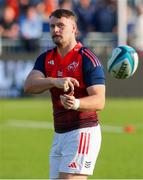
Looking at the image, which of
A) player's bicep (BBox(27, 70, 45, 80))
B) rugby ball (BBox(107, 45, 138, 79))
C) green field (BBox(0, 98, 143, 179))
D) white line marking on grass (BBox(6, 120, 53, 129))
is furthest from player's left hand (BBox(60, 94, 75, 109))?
white line marking on grass (BBox(6, 120, 53, 129))

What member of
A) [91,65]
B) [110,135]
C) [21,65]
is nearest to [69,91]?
[91,65]

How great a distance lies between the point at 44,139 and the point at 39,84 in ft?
34.0

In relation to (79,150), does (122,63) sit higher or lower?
higher

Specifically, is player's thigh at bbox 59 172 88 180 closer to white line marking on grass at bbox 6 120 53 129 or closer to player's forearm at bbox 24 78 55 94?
player's forearm at bbox 24 78 55 94

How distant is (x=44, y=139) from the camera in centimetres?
1798

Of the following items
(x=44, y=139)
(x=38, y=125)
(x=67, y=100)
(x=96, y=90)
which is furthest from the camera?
(x=38, y=125)

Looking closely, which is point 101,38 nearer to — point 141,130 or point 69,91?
point 141,130

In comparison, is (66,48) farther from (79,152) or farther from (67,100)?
(79,152)

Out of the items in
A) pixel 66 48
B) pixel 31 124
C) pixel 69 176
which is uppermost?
pixel 66 48

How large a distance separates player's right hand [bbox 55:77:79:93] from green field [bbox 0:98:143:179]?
18.8 ft

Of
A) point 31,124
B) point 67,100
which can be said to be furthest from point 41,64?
point 31,124

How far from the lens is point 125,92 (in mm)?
26375

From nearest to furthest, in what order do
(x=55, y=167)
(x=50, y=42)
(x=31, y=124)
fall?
(x=55, y=167), (x=31, y=124), (x=50, y=42)

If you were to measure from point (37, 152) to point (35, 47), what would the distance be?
34.1 ft
